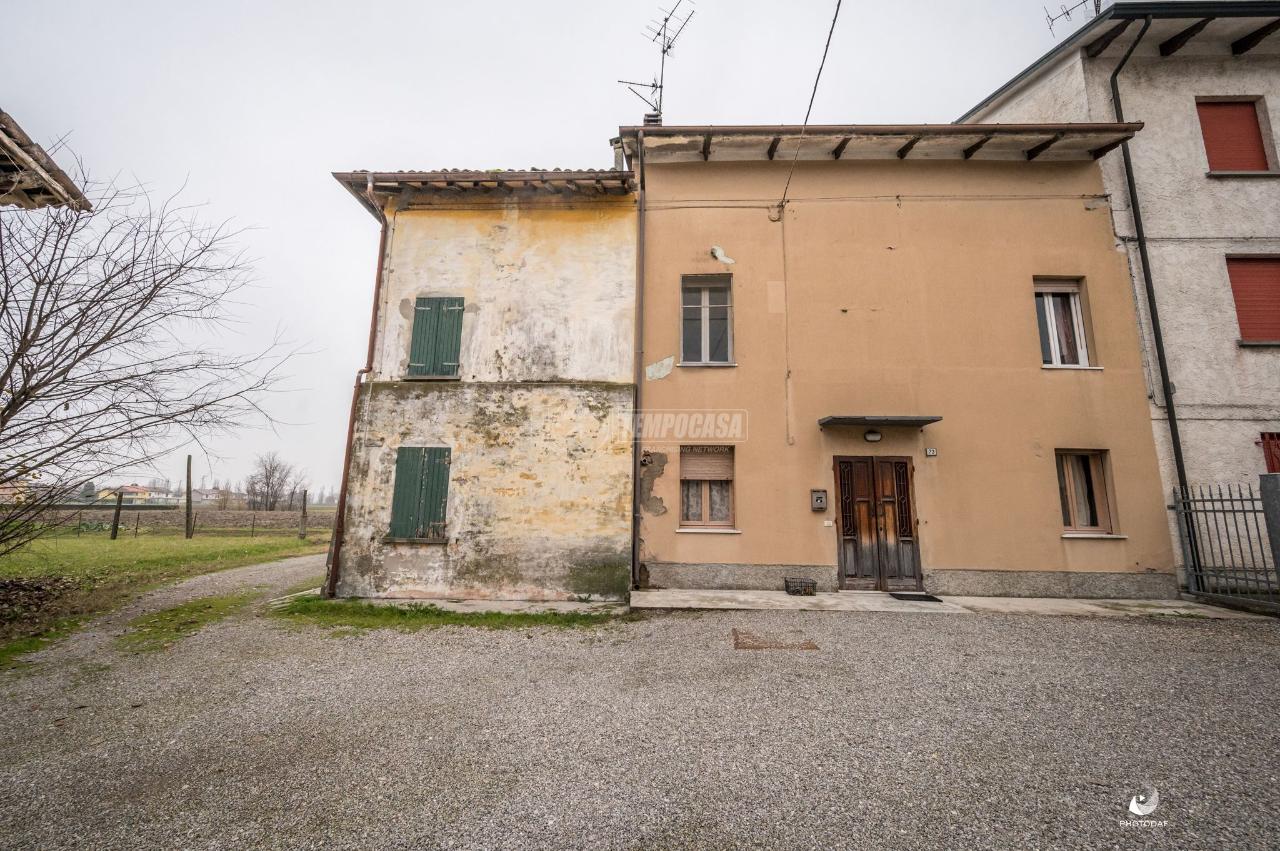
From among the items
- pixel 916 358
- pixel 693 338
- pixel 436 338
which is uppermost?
pixel 693 338

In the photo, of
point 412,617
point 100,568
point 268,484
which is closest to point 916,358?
point 412,617

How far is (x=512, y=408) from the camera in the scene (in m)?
7.76

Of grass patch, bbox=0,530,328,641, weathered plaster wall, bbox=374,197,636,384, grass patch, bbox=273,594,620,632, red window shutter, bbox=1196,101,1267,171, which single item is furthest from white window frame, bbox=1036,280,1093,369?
grass patch, bbox=0,530,328,641

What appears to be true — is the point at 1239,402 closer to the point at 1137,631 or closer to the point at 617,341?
the point at 1137,631

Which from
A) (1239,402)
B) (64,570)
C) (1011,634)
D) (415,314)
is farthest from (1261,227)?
(64,570)

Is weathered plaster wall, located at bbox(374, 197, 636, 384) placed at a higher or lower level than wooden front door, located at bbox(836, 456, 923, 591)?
higher

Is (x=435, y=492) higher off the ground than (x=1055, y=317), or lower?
lower

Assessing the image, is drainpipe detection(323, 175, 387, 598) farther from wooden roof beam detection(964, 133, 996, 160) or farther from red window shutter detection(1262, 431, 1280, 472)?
red window shutter detection(1262, 431, 1280, 472)

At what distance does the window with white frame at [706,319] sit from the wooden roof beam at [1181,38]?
9058 millimetres

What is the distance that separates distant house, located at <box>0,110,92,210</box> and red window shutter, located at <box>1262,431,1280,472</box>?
16.0 meters

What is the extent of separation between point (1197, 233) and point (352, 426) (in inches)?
577

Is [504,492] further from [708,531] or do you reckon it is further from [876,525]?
[876,525]

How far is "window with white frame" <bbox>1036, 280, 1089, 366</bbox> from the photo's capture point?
803 cm

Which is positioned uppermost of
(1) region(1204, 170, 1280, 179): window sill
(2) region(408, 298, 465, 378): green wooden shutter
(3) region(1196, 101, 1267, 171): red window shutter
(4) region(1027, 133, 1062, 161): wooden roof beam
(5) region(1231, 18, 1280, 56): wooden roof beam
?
(5) region(1231, 18, 1280, 56): wooden roof beam
